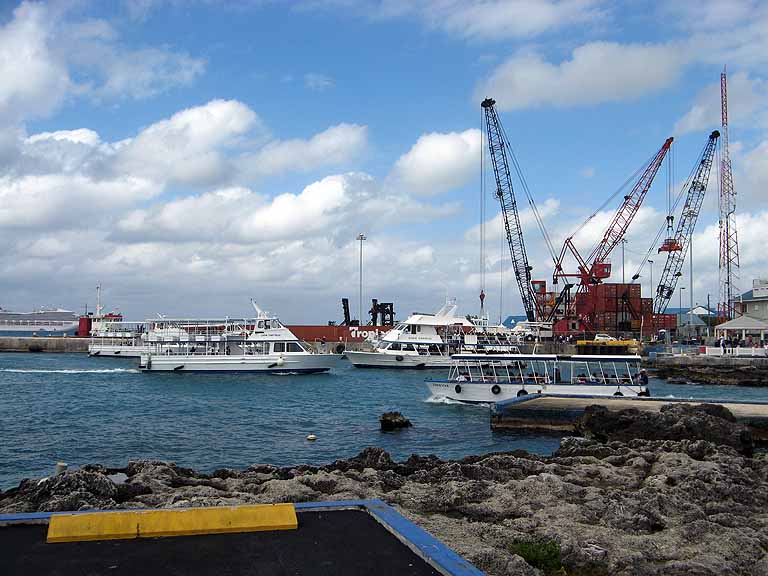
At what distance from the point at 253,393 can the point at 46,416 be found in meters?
14.0

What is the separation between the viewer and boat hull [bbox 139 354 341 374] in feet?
184

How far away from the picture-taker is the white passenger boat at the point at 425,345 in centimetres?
6669

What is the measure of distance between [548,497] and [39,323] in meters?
148

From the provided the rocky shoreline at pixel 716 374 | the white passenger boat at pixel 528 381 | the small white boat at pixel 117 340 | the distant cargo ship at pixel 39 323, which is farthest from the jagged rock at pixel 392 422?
the distant cargo ship at pixel 39 323

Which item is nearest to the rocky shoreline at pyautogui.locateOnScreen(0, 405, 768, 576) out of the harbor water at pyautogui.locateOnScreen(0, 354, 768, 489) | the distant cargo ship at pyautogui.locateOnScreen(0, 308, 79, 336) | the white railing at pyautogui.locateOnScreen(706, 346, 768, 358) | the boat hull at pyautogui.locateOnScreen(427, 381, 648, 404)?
the harbor water at pyautogui.locateOnScreen(0, 354, 768, 489)

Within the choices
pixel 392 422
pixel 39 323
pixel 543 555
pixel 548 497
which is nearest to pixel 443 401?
pixel 392 422

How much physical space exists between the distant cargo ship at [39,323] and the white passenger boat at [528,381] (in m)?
122

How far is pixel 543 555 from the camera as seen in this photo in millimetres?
8984

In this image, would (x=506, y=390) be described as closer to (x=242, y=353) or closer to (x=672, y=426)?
(x=672, y=426)

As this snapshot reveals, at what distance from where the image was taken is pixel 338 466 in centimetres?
1681

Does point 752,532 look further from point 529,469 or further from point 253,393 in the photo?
point 253,393

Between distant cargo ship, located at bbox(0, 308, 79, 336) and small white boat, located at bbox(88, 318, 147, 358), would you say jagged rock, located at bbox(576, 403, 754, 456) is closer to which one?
small white boat, located at bbox(88, 318, 147, 358)

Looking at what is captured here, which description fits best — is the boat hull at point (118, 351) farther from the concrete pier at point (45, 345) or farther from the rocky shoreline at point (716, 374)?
the rocky shoreline at point (716, 374)

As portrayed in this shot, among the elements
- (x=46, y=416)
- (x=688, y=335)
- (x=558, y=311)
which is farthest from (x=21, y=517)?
(x=688, y=335)
